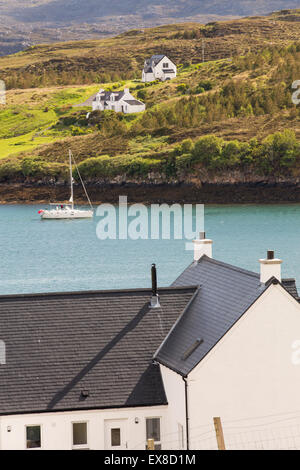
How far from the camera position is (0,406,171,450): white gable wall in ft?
56.3

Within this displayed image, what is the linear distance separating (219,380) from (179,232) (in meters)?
72.0

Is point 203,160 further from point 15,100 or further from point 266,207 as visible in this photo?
point 15,100

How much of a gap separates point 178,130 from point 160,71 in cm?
4253

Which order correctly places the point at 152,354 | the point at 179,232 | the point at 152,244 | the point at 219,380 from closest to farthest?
1. the point at 219,380
2. the point at 152,354
3. the point at 152,244
4. the point at 179,232

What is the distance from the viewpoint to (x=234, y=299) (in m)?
18.4

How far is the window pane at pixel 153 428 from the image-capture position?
1784 cm

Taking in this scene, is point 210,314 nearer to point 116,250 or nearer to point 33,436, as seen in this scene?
point 33,436

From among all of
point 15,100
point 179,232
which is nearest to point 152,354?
point 179,232

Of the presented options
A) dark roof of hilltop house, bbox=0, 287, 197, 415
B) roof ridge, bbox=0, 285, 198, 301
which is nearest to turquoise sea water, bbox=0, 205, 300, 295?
roof ridge, bbox=0, 285, 198, 301

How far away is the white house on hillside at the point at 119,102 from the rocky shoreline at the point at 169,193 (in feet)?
85.8

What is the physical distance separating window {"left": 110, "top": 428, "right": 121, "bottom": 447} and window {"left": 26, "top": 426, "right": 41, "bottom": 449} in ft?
4.53

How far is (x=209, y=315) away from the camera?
18.8m

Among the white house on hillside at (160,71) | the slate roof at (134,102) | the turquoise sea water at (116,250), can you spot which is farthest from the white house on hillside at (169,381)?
the white house on hillside at (160,71)

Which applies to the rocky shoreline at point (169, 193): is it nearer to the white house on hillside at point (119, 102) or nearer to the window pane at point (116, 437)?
the white house on hillside at point (119, 102)
